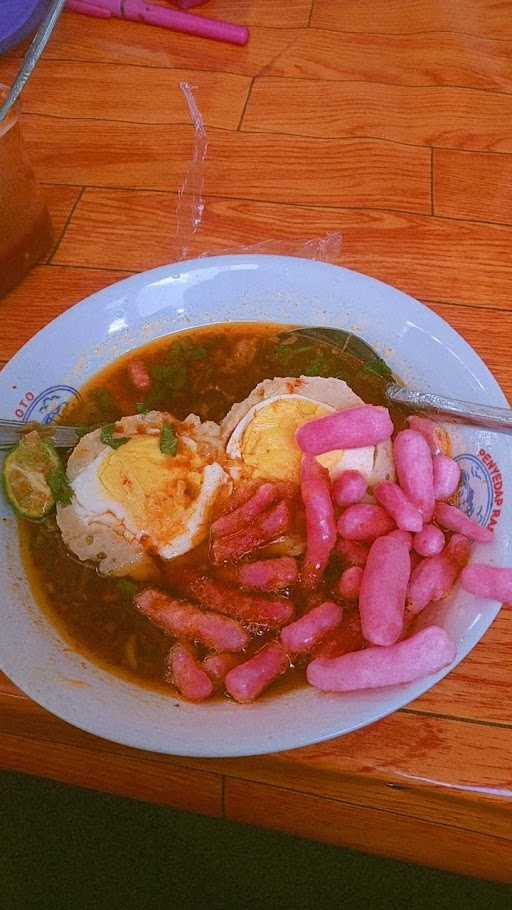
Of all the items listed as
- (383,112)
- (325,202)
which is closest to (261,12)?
(383,112)

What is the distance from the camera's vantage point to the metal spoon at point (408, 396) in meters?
1.00

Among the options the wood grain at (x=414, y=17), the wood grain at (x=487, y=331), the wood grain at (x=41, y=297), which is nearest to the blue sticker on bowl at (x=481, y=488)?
the wood grain at (x=487, y=331)

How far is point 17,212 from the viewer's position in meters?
1.33

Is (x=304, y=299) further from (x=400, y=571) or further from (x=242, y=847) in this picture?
(x=242, y=847)

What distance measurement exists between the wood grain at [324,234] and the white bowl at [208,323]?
19 cm

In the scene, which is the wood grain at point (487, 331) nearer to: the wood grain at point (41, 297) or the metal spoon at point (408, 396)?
the metal spoon at point (408, 396)

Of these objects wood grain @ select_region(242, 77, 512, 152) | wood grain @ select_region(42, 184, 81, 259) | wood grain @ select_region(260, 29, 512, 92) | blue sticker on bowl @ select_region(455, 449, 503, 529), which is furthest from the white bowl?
wood grain @ select_region(260, 29, 512, 92)

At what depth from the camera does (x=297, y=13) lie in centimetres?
196

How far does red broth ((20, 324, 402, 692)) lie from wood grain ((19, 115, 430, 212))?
1.43 ft

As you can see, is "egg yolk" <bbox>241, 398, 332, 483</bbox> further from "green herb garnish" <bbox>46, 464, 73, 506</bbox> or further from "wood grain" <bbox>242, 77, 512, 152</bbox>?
"wood grain" <bbox>242, 77, 512, 152</bbox>

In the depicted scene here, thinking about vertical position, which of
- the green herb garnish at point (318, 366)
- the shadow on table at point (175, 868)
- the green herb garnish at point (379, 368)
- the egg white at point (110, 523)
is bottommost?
the shadow on table at point (175, 868)

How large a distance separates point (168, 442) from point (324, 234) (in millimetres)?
630

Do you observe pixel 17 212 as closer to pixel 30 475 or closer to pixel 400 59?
pixel 30 475

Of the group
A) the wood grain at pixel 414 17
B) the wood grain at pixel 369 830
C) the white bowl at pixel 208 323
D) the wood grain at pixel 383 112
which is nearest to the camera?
the white bowl at pixel 208 323
